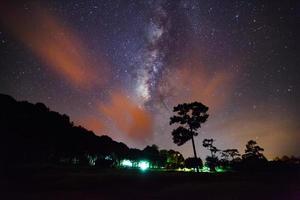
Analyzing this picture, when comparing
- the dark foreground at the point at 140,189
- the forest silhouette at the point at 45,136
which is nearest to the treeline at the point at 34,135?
the forest silhouette at the point at 45,136

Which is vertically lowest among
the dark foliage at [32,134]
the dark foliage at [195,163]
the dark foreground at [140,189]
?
the dark foreground at [140,189]

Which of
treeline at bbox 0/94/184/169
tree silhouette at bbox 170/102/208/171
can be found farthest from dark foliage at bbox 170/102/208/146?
treeline at bbox 0/94/184/169

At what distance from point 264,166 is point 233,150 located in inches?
2633

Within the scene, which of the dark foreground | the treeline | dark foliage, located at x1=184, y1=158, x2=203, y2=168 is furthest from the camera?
the treeline

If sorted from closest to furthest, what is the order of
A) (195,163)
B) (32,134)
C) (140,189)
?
(140,189), (195,163), (32,134)

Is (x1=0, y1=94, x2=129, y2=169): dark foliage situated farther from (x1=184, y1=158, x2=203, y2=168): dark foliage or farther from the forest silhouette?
(x1=184, y1=158, x2=203, y2=168): dark foliage

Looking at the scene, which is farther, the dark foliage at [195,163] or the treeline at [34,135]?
the treeline at [34,135]

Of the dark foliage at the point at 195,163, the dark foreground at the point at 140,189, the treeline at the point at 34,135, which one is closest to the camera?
the dark foreground at the point at 140,189

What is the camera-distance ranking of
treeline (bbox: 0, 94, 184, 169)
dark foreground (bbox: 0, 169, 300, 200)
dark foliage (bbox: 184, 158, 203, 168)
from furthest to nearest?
treeline (bbox: 0, 94, 184, 169)
dark foliage (bbox: 184, 158, 203, 168)
dark foreground (bbox: 0, 169, 300, 200)

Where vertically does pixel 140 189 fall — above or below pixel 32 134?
below

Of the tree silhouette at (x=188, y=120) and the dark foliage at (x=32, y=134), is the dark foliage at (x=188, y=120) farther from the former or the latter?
the dark foliage at (x=32, y=134)

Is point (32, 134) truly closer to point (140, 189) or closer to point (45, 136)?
point (45, 136)

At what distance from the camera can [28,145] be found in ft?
162

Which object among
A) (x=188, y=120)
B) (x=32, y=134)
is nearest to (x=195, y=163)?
(x=188, y=120)
